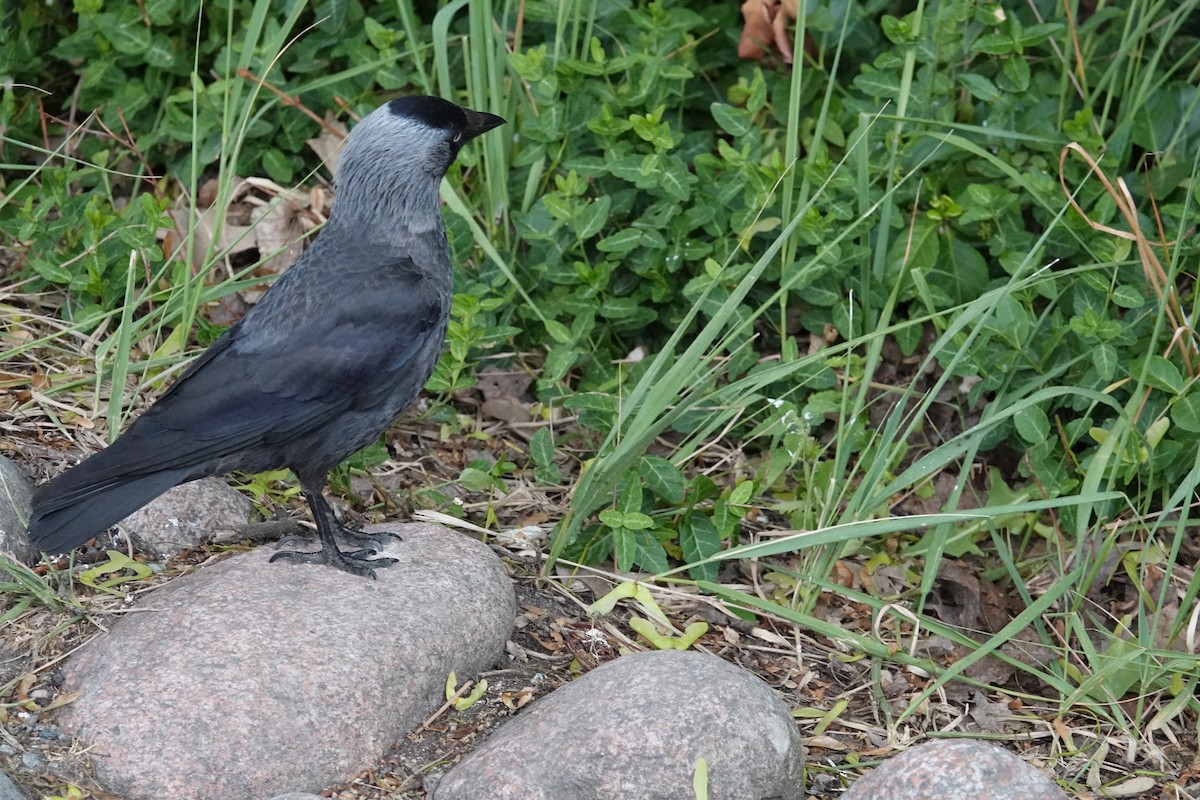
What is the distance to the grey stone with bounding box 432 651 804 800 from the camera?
2760 millimetres

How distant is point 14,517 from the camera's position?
11.0ft

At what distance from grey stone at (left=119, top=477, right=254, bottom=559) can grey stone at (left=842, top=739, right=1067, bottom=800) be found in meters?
1.88

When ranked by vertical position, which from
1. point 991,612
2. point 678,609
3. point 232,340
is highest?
point 232,340

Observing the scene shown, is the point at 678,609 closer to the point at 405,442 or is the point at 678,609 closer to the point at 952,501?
the point at 952,501

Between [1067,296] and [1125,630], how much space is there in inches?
42.9

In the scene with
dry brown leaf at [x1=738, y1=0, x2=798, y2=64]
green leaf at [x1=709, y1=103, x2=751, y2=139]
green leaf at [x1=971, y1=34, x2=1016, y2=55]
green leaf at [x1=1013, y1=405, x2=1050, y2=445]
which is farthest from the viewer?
dry brown leaf at [x1=738, y1=0, x2=798, y2=64]

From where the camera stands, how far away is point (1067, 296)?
411 cm

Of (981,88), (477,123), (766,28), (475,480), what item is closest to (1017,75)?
(981,88)

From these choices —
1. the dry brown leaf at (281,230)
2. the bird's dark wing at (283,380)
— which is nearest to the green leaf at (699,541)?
the bird's dark wing at (283,380)

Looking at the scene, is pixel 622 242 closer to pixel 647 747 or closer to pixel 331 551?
pixel 331 551

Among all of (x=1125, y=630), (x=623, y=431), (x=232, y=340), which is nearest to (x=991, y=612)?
(x=1125, y=630)

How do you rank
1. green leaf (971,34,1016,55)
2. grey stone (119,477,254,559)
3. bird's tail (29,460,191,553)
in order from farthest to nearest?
1. green leaf (971,34,1016,55)
2. grey stone (119,477,254,559)
3. bird's tail (29,460,191,553)

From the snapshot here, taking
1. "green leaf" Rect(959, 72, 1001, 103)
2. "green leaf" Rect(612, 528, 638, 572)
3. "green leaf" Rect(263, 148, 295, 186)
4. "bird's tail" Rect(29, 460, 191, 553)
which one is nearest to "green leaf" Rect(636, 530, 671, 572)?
"green leaf" Rect(612, 528, 638, 572)

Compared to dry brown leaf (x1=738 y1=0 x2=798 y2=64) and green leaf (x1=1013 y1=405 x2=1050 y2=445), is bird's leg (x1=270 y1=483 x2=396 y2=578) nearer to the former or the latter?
Result: green leaf (x1=1013 y1=405 x2=1050 y2=445)
